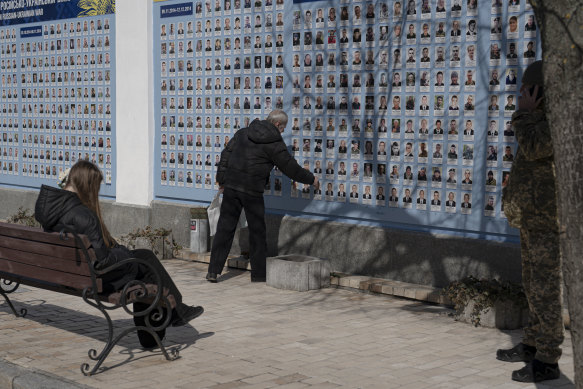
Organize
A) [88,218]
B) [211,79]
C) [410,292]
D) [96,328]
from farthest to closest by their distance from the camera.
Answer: [211,79], [410,292], [96,328], [88,218]

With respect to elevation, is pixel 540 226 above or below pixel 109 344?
above

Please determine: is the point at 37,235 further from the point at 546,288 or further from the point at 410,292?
the point at 410,292

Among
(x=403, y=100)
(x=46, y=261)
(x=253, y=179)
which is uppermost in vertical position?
(x=403, y=100)

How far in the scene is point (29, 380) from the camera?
19.4 feet

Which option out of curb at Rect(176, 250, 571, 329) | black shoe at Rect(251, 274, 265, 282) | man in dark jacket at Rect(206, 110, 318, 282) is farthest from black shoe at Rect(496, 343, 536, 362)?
black shoe at Rect(251, 274, 265, 282)

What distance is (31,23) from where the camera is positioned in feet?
48.2

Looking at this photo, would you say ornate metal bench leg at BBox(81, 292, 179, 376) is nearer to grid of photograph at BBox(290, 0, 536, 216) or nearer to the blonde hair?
the blonde hair

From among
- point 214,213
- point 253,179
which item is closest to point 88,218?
point 253,179

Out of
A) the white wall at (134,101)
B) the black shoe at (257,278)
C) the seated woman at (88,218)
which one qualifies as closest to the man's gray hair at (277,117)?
the black shoe at (257,278)

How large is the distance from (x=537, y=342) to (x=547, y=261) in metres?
0.56

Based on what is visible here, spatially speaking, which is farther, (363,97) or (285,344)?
(363,97)

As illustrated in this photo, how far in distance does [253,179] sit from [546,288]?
4230 millimetres

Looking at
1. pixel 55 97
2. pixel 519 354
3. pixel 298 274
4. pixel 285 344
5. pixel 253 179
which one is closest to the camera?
pixel 519 354

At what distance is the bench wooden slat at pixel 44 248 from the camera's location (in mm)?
6426
